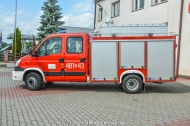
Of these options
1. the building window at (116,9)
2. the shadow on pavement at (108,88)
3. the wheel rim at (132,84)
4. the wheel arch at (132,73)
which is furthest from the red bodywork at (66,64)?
the building window at (116,9)

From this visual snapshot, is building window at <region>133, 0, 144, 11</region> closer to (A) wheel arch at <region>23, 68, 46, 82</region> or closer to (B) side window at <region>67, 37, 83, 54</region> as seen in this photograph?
(B) side window at <region>67, 37, 83, 54</region>

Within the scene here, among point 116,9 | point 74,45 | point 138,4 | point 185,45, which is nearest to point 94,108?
point 74,45

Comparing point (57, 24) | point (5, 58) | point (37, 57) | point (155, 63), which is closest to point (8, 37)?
point (5, 58)

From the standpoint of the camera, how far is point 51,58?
26.6 feet

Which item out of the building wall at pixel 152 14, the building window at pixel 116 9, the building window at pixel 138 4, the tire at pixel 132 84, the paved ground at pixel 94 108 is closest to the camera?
the paved ground at pixel 94 108

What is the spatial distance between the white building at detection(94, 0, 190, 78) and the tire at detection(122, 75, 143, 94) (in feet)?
18.5

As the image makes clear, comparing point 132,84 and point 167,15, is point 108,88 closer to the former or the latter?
point 132,84

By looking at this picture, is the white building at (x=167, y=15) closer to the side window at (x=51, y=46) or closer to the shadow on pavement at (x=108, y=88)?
the shadow on pavement at (x=108, y=88)

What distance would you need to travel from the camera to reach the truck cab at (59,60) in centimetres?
803

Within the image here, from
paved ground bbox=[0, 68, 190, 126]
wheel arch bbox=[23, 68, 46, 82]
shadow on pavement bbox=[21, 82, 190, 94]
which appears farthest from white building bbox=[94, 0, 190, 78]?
wheel arch bbox=[23, 68, 46, 82]

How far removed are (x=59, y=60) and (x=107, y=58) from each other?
1.90 metres

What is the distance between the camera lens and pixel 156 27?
7.88 metres

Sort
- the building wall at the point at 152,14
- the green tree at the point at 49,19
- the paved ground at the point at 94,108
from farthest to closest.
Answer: the green tree at the point at 49,19 → the building wall at the point at 152,14 → the paved ground at the point at 94,108

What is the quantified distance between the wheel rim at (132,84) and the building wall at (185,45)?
18.7 feet
